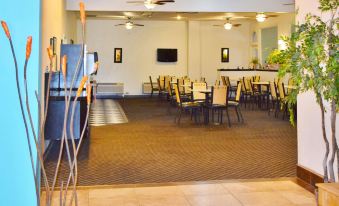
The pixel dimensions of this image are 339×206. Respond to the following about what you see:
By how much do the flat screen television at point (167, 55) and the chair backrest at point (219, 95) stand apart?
28.8 ft

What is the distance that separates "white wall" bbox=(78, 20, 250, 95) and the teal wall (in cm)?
1469

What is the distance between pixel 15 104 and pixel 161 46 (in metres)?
15.3

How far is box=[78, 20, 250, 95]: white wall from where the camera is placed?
16938 mm

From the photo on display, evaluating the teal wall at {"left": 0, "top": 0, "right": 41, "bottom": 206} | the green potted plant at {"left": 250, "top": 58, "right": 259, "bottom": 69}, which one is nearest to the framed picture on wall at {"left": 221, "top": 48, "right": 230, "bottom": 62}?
the green potted plant at {"left": 250, "top": 58, "right": 259, "bottom": 69}

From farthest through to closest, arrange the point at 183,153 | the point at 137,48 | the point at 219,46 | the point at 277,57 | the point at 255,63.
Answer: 1. the point at 219,46
2. the point at 137,48
3. the point at 255,63
4. the point at 183,153
5. the point at 277,57

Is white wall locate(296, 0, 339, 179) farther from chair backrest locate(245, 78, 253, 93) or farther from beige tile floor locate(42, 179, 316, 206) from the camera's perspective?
chair backrest locate(245, 78, 253, 93)

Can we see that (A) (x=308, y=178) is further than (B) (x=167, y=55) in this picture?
No

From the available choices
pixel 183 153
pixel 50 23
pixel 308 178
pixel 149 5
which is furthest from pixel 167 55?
pixel 308 178

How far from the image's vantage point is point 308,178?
4.10 m

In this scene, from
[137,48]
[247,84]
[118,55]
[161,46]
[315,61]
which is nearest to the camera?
[315,61]

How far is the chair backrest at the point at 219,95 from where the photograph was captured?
869cm

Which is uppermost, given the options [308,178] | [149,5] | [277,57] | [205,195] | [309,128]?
[149,5]

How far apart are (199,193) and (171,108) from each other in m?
8.56

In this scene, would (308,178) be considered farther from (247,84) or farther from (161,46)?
(161,46)
